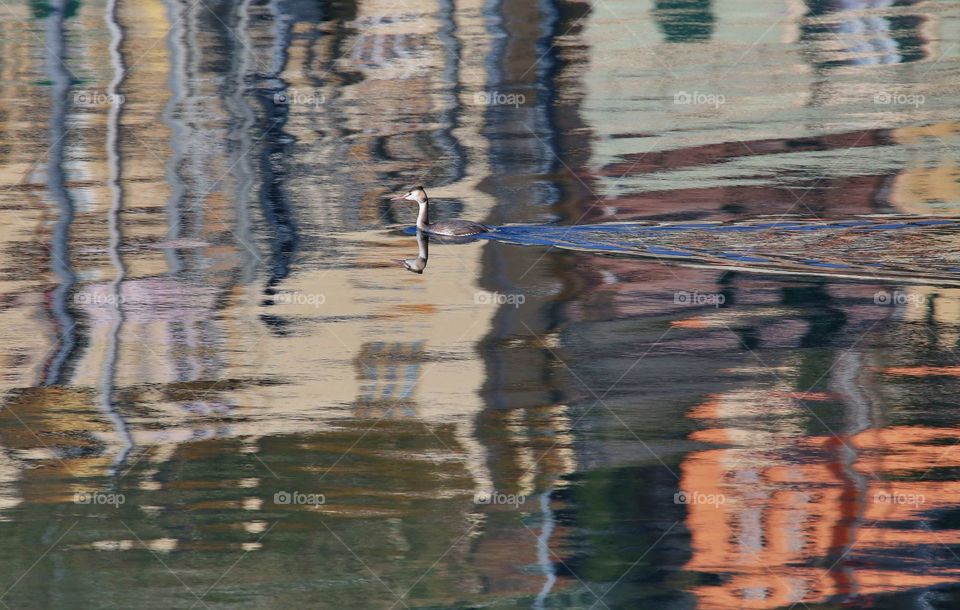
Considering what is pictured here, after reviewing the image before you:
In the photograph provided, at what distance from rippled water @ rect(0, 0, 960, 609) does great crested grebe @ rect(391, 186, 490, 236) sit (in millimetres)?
294

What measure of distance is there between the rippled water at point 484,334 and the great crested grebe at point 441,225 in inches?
11.6

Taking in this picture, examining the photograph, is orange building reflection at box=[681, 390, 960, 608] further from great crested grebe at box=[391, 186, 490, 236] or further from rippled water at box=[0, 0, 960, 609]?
great crested grebe at box=[391, 186, 490, 236]

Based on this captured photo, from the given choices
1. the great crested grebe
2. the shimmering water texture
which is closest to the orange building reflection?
the shimmering water texture

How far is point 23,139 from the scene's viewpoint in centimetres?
1934

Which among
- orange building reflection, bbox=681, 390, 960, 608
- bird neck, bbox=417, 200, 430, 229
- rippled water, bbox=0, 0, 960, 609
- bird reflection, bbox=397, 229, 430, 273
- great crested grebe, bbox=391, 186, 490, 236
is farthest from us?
bird neck, bbox=417, 200, 430, 229

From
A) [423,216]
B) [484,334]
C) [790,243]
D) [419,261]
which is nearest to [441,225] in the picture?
[423,216]

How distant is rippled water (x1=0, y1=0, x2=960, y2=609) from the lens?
8.30 meters

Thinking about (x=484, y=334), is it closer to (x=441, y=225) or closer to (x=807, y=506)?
(x=441, y=225)

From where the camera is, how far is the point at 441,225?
14930 millimetres

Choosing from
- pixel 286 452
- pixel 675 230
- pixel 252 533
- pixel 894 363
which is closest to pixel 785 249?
pixel 675 230

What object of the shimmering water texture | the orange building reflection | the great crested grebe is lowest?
the shimmering water texture

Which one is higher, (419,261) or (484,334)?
(484,334)

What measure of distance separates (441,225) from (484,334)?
3.07 meters

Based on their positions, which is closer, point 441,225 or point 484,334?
point 484,334
